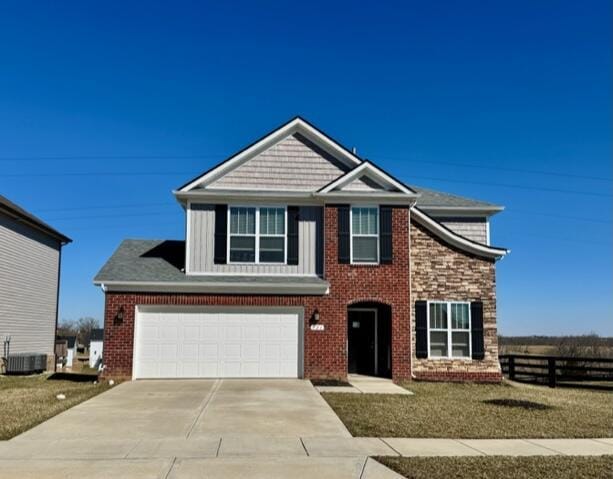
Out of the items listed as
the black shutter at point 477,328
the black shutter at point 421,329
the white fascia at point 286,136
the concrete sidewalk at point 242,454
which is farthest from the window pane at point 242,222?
the concrete sidewalk at point 242,454

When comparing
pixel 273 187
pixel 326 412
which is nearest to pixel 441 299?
pixel 273 187

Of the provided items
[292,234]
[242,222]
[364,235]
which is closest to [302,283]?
[292,234]

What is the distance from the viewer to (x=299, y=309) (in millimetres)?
17703

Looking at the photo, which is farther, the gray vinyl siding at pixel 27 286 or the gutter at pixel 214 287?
the gray vinyl siding at pixel 27 286

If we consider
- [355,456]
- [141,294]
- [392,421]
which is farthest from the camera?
[141,294]

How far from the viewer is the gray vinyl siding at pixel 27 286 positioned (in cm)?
2194

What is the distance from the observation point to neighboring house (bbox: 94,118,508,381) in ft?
56.5

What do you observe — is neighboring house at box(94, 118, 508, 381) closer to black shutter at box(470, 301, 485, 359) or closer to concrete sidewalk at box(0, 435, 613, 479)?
black shutter at box(470, 301, 485, 359)

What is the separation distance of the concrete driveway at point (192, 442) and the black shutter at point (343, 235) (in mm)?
5563

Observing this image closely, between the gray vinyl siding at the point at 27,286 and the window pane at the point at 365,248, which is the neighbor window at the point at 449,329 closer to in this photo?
the window pane at the point at 365,248

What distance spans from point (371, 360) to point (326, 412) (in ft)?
24.6

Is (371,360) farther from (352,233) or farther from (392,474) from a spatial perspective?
(392,474)

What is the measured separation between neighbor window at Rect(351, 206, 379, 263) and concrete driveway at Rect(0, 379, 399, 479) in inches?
230

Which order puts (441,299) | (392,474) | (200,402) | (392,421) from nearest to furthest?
(392,474)
(392,421)
(200,402)
(441,299)
